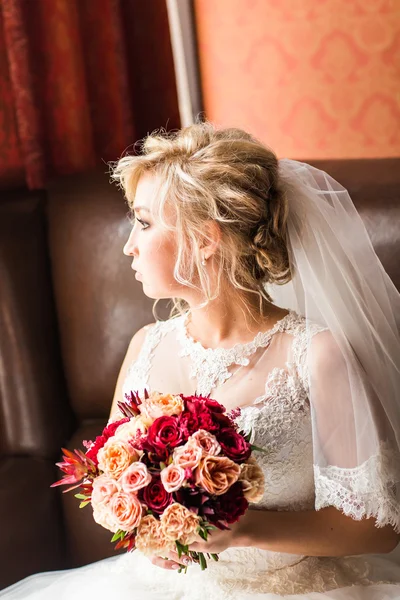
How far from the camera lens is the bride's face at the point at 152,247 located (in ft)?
5.84

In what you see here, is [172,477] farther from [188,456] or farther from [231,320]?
[231,320]

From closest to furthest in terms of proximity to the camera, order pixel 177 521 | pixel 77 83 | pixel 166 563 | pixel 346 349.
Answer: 1. pixel 177 521
2. pixel 166 563
3. pixel 346 349
4. pixel 77 83

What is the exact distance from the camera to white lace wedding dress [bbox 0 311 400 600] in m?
1.67

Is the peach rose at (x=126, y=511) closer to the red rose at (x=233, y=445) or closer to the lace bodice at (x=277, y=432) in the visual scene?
the red rose at (x=233, y=445)

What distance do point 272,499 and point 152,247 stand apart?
66 centimetres

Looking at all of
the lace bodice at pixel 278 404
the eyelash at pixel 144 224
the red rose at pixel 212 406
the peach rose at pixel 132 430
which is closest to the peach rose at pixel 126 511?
the peach rose at pixel 132 430

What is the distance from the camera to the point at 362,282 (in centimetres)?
182

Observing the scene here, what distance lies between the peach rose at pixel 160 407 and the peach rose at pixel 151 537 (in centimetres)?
18

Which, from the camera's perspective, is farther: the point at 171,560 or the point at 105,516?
the point at 171,560

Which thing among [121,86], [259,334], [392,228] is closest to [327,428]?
[259,334]

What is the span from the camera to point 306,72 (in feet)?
8.86

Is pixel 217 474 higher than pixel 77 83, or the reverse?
pixel 77 83

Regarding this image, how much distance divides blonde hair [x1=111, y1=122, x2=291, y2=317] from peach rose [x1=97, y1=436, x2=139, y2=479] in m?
0.53

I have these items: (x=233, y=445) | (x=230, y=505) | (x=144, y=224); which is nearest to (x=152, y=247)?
(x=144, y=224)
